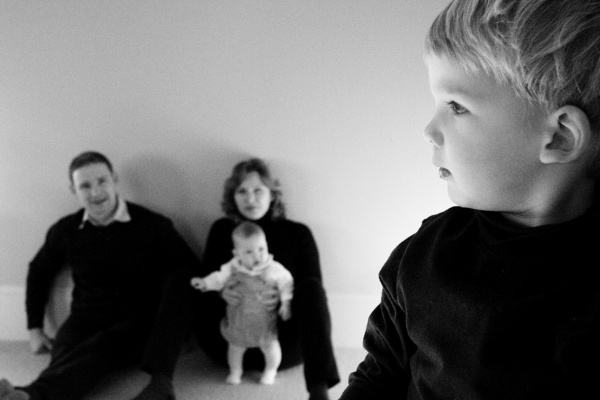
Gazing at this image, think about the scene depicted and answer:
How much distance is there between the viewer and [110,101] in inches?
84.0

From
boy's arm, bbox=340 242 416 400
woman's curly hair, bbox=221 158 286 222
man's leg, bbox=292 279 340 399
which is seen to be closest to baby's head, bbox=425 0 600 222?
boy's arm, bbox=340 242 416 400

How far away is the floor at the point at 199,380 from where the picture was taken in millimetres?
1939

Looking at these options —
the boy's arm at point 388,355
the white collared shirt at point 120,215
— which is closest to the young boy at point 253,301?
the white collared shirt at point 120,215

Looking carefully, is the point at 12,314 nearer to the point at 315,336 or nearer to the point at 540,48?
the point at 315,336

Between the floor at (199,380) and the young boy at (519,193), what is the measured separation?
144 cm

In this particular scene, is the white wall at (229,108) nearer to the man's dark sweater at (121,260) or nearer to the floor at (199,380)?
the man's dark sweater at (121,260)

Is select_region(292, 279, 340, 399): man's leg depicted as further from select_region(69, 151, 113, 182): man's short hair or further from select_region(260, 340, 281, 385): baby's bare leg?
select_region(69, 151, 113, 182): man's short hair

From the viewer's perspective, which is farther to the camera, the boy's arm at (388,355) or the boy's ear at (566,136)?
the boy's arm at (388,355)

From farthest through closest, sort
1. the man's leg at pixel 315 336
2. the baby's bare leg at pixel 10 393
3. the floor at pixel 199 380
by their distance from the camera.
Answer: the floor at pixel 199 380 → the man's leg at pixel 315 336 → the baby's bare leg at pixel 10 393

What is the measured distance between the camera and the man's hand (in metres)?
2.23

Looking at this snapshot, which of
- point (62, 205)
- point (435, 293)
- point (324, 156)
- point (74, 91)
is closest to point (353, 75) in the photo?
point (324, 156)

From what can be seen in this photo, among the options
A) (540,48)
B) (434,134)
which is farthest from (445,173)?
(540,48)

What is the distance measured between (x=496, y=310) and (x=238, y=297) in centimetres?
153

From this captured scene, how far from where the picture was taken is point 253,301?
1988 mm
